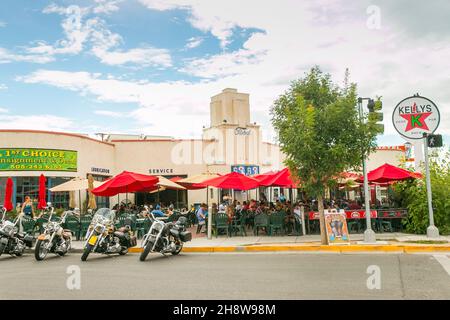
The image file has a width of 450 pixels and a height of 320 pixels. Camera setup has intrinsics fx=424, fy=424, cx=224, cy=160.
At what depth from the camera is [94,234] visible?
11.4 metres

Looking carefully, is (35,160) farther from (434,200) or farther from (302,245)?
(434,200)

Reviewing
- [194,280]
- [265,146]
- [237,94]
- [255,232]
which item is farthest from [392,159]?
[194,280]

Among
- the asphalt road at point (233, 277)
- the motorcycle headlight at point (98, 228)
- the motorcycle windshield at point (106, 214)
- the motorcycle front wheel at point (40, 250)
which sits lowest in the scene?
the asphalt road at point (233, 277)

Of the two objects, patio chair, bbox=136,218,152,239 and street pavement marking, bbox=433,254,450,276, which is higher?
patio chair, bbox=136,218,152,239

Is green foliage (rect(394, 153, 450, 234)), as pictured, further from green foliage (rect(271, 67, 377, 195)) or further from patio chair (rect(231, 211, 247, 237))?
patio chair (rect(231, 211, 247, 237))

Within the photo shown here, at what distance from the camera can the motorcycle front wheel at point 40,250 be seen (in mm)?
11641

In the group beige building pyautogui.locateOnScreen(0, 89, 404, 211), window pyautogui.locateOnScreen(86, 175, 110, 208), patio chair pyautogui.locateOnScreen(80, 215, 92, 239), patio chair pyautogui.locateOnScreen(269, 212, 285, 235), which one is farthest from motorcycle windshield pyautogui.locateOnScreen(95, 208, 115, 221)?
window pyautogui.locateOnScreen(86, 175, 110, 208)

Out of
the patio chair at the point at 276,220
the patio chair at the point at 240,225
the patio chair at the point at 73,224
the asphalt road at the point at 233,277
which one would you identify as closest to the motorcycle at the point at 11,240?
the asphalt road at the point at 233,277

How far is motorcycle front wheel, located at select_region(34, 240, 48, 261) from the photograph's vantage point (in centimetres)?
1164

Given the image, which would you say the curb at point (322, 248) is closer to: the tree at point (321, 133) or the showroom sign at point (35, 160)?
the tree at point (321, 133)

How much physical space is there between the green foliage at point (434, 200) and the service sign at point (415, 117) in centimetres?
259

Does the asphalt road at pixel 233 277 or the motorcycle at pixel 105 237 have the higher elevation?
the motorcycle at pixel 105 237

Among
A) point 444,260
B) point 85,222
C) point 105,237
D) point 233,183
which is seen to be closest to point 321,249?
point 444,260

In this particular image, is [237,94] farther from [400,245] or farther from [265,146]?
[400,245]
